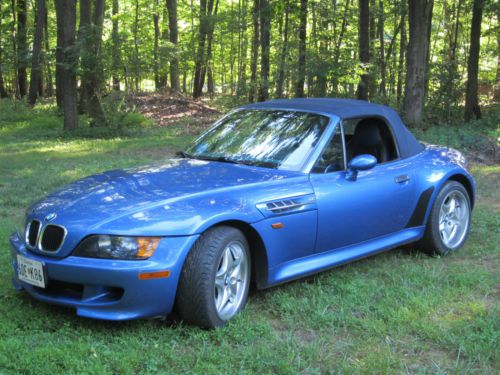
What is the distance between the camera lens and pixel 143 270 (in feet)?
11.3

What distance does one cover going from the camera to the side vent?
4066mm

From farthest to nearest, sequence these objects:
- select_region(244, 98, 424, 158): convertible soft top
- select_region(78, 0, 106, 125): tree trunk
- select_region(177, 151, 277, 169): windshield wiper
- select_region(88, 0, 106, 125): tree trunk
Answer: select_region(88, 0, 106, 125): tree trunk → select_region(78, 0, 106, 125): tree trunk → select_region(244, 98, 424, 158): convertible soft top → select_region(177, 151, 277, 169): windshield wiper

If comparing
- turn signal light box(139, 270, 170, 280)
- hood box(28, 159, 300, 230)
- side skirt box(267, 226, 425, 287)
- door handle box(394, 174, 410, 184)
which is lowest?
side skirt box(267, 226, 425, 287)

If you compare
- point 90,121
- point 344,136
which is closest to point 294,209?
point 344,136

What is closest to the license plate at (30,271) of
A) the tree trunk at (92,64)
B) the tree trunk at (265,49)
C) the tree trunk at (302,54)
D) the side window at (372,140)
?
the side window at (372,140)

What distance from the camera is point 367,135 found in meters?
5.43

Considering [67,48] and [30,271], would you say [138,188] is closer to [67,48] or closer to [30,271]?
[30,271]

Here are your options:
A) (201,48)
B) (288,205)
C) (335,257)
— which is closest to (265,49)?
(201,48)

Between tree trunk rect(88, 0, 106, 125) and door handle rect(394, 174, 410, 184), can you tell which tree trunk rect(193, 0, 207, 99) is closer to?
tree trunk rect(88, 0, 106, 125)

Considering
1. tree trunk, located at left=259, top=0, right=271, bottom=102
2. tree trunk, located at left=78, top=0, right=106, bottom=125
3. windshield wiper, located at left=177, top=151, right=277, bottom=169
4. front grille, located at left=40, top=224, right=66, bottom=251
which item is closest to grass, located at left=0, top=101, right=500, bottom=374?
front grille, located at left=40, top=224, right=66, bottom=251

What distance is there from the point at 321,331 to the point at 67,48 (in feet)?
43.9

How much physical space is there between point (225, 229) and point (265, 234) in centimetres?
32

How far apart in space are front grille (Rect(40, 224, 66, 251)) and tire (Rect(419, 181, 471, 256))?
3.37 metres

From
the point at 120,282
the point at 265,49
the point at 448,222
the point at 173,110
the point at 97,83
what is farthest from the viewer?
the point at 173,110
